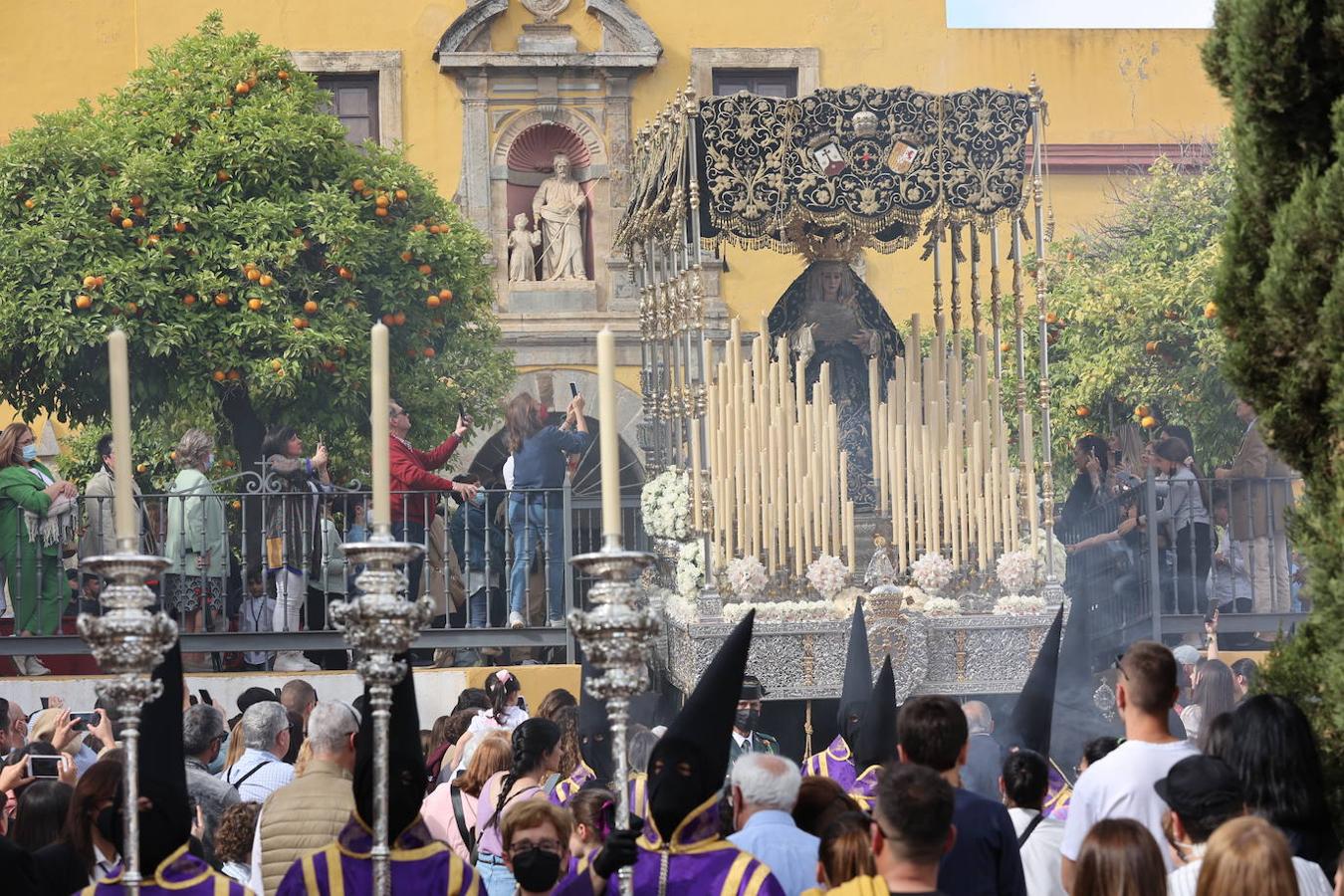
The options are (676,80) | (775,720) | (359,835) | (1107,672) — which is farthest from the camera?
(676,80)

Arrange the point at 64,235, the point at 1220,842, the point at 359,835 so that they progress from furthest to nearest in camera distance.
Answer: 1. the point at 64,235
2. the point at 359,835
3. the point at 1220,842

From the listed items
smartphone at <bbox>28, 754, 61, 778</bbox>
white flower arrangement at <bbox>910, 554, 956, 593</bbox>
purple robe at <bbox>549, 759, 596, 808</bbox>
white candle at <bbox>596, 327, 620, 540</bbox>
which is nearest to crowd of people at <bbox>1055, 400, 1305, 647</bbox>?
white flower arrangement at <bbox>910, 554, 956, 593</bbox>

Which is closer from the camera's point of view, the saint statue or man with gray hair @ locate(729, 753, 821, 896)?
man with gray hair @ locate(729, 753, 821, 896)

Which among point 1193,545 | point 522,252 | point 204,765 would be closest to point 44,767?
point 204,765

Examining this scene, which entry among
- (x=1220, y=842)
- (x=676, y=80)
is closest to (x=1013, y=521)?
(x=1220, y=842)

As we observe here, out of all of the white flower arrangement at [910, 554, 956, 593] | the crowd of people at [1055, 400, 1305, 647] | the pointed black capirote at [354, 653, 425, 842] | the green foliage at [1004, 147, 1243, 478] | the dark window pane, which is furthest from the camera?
the dark window pane

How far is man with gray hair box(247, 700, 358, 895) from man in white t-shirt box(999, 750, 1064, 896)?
76.0 inches

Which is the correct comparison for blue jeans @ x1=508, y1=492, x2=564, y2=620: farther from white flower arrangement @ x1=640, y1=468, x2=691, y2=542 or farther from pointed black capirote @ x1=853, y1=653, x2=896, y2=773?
pointed black capirote @ x1=853, y1=653, x2=896, y2=773

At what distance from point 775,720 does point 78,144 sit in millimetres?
8656

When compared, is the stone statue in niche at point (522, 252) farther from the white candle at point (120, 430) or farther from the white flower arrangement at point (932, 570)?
the white candle at point (120, 430)

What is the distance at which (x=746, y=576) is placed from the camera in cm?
1257

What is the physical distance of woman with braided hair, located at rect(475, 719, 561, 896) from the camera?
24.1 feet

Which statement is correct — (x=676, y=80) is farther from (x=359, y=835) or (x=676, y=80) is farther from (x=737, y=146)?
(x=359, y=835)

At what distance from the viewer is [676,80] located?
894 inches
